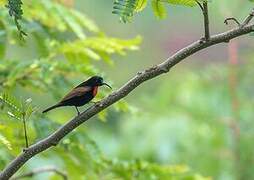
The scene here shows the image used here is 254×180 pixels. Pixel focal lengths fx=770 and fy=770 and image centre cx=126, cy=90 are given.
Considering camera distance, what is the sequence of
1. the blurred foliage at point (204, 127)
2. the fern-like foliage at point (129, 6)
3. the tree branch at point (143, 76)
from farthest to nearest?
the blurred foliage at point (204, 127) → the tree branch at point (143, 76) → the fern-like foliage at point (129, 6)

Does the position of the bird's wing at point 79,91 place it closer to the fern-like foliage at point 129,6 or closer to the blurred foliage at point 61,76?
the fern-like foliage at point 129,6

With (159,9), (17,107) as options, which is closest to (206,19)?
(159,9)

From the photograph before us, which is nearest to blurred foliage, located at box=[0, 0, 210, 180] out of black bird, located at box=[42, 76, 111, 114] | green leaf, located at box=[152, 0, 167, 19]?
black bird, located at box=[42, 76, 111, 114]

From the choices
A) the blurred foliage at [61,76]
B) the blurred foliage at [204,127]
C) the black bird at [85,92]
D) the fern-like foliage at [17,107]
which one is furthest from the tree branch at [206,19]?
the blurred foliage at [204,127]

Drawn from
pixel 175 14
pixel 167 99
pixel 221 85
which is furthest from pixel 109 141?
pixel 175 14

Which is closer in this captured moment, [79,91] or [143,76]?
[143,76]

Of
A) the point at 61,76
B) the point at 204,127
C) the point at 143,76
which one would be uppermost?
the point at 204,127

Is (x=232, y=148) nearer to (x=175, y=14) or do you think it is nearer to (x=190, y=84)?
(x=190, y=84)

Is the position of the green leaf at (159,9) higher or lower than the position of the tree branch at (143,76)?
higher

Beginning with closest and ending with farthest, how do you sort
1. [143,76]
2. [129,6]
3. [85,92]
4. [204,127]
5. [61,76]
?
[129,6], [143,76], [85,92], [61,76], [204,127]

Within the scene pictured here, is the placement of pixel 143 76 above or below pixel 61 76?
below

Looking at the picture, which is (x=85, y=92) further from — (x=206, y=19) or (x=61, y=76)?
(x=61, y=76)

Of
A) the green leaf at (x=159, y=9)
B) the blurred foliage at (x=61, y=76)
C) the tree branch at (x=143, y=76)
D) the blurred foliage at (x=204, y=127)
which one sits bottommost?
the tree branch at (x=143, y=76)

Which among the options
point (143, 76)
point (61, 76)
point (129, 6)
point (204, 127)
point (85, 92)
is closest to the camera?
point (129, 6)
